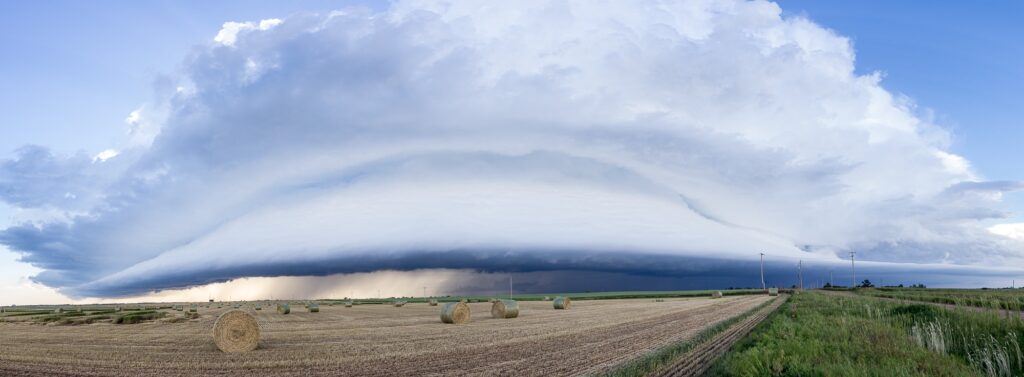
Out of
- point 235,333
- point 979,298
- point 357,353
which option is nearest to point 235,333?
point 235,333

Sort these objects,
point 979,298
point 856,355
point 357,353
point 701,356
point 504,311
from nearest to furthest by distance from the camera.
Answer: point 856,355
point 701,356
point 357,353
point 504,311
point 979,298

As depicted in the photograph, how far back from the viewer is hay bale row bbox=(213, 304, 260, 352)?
830 inches

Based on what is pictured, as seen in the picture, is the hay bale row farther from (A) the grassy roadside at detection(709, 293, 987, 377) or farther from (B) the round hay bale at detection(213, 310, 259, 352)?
(A) the grassy roadside at detection(709, 293, 987, 377)

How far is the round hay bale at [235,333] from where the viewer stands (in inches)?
830

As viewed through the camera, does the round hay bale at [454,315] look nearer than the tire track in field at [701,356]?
No

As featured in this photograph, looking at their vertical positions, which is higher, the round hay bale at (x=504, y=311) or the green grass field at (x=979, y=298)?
the round hay bale at (x=504, y=311)

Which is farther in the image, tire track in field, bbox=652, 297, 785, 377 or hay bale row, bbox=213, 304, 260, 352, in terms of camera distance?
hay bale row, bbox=213, 304, 260, 352

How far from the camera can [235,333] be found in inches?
844

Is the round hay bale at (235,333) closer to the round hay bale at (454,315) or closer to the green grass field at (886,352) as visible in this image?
the round hay bale at (454,315)

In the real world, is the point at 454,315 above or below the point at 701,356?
below

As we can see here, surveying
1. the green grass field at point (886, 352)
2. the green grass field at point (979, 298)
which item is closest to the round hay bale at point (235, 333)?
the green grass field at point (886, 352)

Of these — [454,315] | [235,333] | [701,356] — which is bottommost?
[454,315]

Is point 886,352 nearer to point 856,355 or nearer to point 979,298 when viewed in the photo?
point 856,355

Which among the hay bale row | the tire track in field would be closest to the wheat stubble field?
the hay bale row
